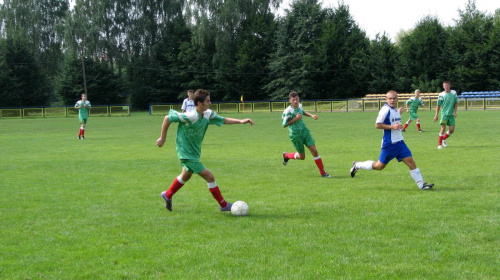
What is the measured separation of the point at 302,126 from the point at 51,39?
65.3 meters

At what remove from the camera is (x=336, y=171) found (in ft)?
36.9

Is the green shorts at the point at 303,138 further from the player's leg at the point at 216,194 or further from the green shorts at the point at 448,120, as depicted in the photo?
the green shorts at the point at 448,120

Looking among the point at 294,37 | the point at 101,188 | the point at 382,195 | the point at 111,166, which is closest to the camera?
the point at 382,195

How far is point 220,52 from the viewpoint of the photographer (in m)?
60.8

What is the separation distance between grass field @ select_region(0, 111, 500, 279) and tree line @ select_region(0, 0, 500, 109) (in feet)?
151

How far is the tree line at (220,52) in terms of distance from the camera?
5528 cm

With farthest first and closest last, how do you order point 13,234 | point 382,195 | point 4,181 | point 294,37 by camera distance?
point 294,37, point 4,181, point 382,195, point 13,234

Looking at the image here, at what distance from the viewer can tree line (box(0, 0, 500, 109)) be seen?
5528 centimetres

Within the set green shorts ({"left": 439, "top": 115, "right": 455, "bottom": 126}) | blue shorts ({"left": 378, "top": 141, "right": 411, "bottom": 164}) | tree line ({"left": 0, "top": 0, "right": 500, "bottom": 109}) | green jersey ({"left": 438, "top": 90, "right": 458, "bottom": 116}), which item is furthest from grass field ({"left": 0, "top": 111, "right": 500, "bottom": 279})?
tree line ({"left": 0, "top": 0, "right": 500, "bottom": 109})

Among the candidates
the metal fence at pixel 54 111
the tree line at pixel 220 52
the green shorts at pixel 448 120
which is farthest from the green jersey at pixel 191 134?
the tree line at pixel 220 52

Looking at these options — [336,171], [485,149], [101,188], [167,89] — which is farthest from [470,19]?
[101,188]

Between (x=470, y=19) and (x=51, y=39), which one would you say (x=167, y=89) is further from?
(x=470, y=19)

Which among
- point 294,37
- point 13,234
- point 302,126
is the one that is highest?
point 294,37

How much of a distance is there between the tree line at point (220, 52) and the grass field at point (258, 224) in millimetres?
46008
